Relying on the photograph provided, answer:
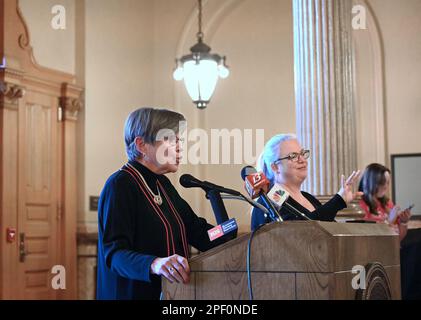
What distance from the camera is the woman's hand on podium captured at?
7.57ft

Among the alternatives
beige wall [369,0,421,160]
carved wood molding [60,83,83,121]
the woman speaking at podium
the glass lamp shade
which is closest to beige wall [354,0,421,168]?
beige wall [369,0,421,160]

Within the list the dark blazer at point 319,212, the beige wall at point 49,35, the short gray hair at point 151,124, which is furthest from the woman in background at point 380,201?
the beige wall at point 49,35

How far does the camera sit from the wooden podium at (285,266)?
7.22 ft

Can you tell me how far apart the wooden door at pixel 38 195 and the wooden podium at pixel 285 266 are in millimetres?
5266

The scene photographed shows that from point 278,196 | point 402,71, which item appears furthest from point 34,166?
point 278,196

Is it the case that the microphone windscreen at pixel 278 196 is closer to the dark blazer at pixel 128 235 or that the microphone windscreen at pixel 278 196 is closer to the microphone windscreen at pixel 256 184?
the microphone windscreen at pixel 256 184

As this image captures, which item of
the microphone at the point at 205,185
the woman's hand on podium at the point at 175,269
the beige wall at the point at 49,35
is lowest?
the woman's hand on podium at the point at 175,269

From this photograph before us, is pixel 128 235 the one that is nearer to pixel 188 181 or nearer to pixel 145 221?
pixel 145 221

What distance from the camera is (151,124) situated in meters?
2.79

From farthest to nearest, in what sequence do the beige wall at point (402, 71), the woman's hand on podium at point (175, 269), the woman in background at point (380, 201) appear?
the beige wall at point (402, 71) → the woman in background at point (380, 201) → the woman's hand on podium at point (175, 269)

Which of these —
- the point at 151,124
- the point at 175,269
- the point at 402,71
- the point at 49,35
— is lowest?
the point at 175,269

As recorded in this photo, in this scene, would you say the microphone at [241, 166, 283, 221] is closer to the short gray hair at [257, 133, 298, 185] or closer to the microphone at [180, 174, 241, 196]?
the microphone at [180, 174, 241, 196]

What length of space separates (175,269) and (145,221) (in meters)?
0.38
